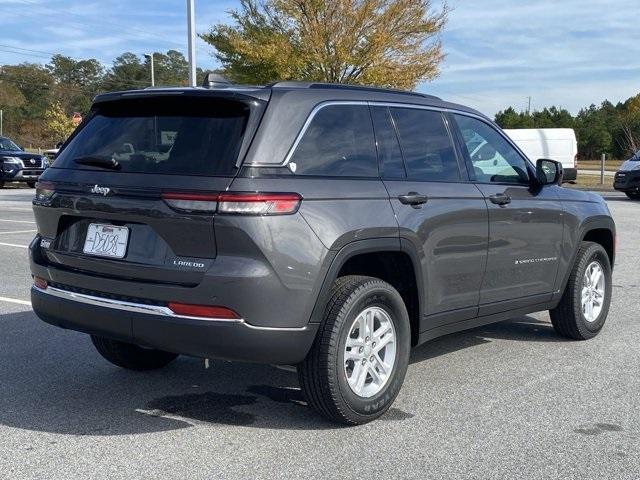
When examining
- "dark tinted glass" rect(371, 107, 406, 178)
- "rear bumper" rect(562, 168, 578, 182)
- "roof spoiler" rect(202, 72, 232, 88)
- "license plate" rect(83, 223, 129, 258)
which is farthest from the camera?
"rear bumper" rect(562, 168, 578, 182)

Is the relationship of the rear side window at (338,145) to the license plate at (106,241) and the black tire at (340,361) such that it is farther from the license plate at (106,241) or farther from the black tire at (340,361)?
the license plate at (106,241)

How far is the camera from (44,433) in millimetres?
4250

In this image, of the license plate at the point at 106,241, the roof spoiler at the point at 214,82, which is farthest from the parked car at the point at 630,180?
the license plate at the point at 106,241

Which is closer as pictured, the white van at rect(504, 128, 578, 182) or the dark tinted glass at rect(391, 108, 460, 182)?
the dark tinted glass at rect(391, 108, 460, 182)

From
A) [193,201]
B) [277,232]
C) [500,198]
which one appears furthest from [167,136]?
[500,198]

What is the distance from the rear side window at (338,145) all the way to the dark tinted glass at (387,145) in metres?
0.06

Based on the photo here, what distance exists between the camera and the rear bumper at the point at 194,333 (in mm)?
3953

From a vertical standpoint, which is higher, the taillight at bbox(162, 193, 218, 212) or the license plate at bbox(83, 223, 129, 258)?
the taillight at bbox(162, 193, 218, 212)

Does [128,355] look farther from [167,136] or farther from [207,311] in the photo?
[167,136]

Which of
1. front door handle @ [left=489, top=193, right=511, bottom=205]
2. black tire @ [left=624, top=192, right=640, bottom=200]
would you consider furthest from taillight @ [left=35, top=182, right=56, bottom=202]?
black tire @ [left=624, top=192, right=640, bottom=200]

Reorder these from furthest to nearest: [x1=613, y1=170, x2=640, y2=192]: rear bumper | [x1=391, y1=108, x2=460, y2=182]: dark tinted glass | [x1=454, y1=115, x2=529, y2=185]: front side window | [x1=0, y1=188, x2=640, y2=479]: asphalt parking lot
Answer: [x1=613, y1=170, x2=640, y2=192]: rear bumper
[x1=454, y1=115, x2=529, y2=185]: front side window
[x1=391, y1=108, x2=460, y2=182]: dark tinted glass
[x1=0, y1=188, x2=640, y2=479]: asphalt parking lot

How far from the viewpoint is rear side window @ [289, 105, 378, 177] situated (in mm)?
4289

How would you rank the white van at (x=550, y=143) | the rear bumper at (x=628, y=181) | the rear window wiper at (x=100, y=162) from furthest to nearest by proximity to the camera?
the white van at (x=550, y=143)
the rear bumper at (x=628, y=181)
the rear window wiper at (x=100, y=162)

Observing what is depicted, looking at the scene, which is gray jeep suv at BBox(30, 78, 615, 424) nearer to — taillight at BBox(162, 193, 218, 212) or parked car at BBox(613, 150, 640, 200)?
taillight at BBox(162, 193, 218, 212)
